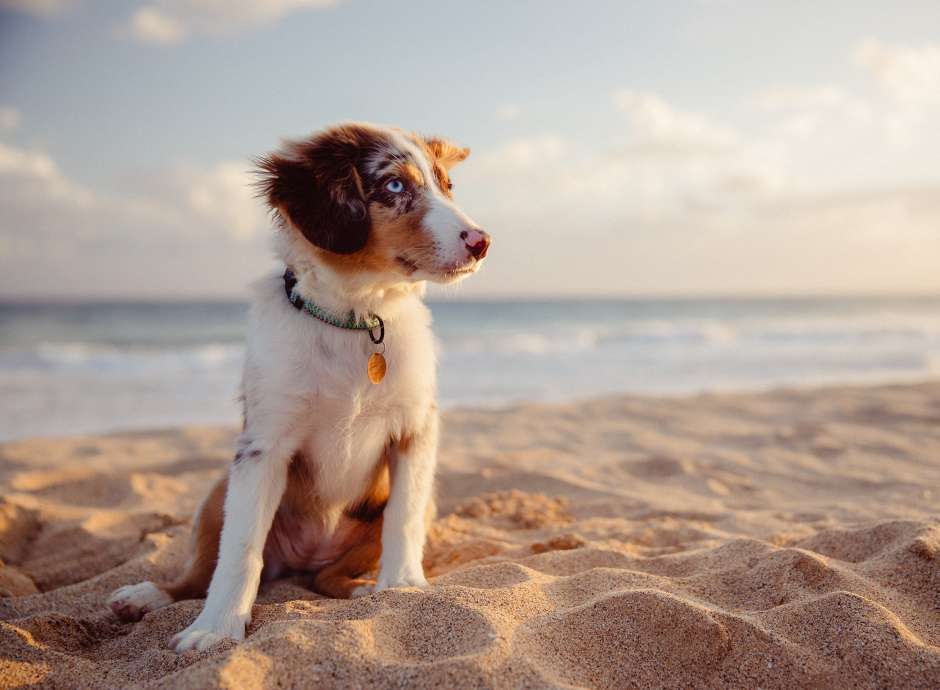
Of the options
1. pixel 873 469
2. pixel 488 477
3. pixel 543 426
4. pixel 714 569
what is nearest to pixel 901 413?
pixel 873 469

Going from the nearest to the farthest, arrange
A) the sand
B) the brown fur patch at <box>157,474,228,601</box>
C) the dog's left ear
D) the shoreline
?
the sand
the brown fur patch at <box>157,474,228,601</box>
the dog's left ear
the shoreline

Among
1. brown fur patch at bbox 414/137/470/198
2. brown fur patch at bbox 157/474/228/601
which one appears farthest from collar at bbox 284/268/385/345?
brown fur patch at bbox 157/474/228/601

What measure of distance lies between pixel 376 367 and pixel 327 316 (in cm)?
27

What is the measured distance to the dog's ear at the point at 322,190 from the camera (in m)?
2.59

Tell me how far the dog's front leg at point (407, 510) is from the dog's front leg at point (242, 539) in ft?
1.46

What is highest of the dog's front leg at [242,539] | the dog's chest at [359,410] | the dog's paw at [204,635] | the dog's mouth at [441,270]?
the dog's mouth at [441,270]

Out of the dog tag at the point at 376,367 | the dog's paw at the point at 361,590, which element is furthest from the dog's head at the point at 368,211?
the dog's paw at the point at 361,590

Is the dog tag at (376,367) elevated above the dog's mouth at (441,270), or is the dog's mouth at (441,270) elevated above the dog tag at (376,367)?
the dog's mouth at (441,270)

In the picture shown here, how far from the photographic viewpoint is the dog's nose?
2.62 meters

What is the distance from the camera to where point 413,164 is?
280cm

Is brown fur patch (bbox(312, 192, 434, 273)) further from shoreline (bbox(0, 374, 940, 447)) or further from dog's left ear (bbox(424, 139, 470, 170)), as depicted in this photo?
shoreline (bbox(0, 374, 940, 447))

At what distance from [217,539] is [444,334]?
73.7 ft

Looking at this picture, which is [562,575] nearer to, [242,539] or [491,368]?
[242,539]

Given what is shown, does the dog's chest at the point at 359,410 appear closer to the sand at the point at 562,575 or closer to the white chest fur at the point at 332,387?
the white chest fur at the point at 332,387
